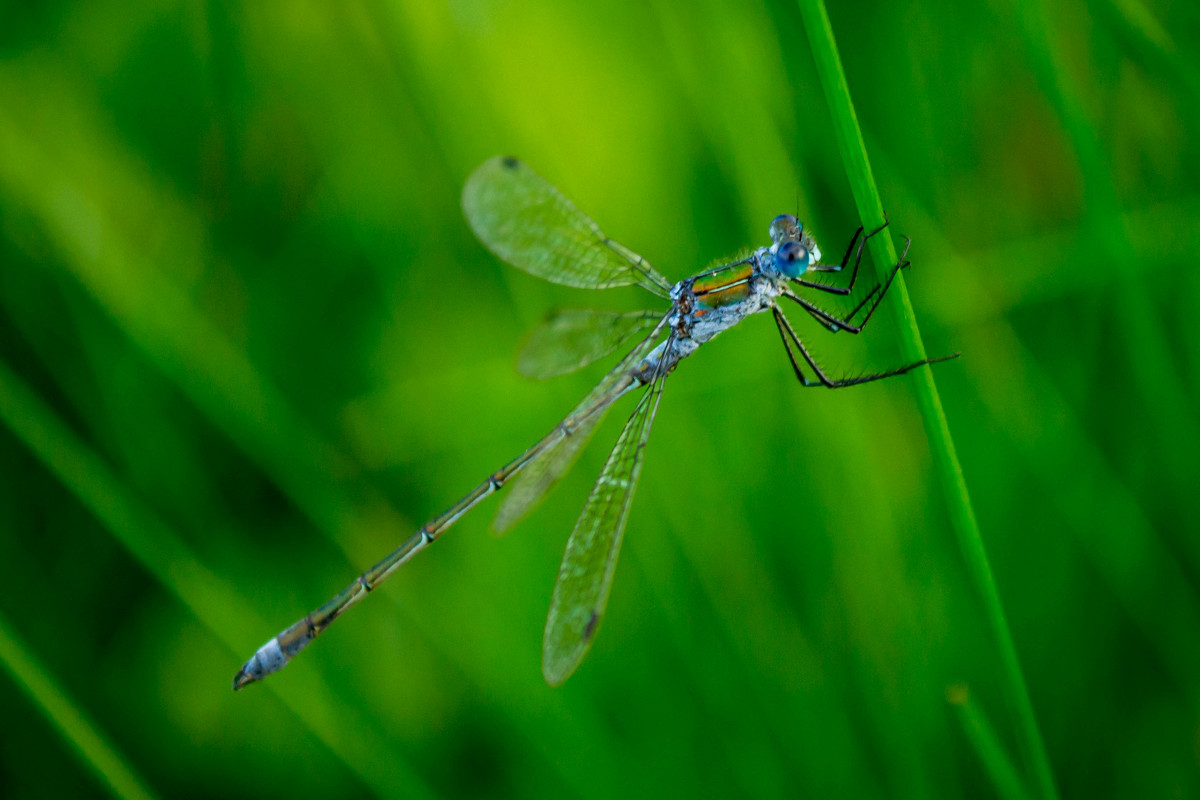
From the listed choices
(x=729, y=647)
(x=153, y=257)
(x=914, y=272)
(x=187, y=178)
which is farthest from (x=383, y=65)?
(x=729, y=647)

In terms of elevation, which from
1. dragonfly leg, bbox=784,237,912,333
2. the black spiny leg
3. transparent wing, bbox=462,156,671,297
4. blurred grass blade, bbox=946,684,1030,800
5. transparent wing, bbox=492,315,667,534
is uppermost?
transparent wing, bbox=462,156,671,297

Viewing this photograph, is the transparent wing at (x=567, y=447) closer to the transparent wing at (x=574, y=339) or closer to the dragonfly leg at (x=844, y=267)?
the transparent wing at (x=574, y=339)

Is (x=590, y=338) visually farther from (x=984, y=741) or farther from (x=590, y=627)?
(x=984, y=741)

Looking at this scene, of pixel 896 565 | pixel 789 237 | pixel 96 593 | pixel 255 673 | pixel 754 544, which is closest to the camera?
pixel 789 237

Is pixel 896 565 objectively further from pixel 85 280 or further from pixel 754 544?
pixel 85 280

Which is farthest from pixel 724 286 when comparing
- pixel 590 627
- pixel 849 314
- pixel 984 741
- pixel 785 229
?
pixel 984 741

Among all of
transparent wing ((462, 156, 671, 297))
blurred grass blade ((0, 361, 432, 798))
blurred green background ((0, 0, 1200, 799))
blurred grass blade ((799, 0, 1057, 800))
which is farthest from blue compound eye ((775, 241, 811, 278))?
blurred grass blade ((0, 361, 432, 798))

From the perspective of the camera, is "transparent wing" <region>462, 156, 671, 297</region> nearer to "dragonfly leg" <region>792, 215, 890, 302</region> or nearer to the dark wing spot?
"dragonfly leg" <region>792, 215, 890, 302</region>
